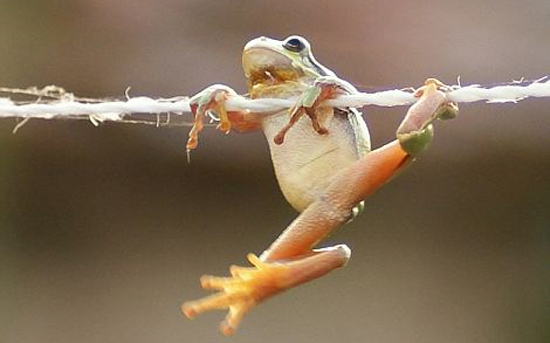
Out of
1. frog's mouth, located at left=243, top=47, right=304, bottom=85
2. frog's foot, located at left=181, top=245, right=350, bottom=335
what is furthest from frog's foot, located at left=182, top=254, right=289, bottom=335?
frog's mouth, located at left=243, top=47, right=304, bottom=85

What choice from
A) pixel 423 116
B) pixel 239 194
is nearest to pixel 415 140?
pixel 423 116

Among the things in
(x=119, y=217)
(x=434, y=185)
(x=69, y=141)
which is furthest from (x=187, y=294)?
(x=434, y=185)

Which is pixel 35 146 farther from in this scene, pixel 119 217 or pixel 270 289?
pixel 270 289

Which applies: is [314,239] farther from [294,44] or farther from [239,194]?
[239,194]

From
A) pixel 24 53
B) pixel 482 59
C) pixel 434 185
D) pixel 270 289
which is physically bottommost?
pixel 270 289

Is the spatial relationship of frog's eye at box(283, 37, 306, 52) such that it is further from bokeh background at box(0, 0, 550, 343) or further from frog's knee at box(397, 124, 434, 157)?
bokeh background at box(0, 0, 550, 343)

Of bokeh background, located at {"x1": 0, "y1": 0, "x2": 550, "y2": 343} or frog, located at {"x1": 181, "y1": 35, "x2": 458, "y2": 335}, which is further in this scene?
bokeh background, located at {"x1": 0, "y1": 0, "x2": 550, "y2": 343}
